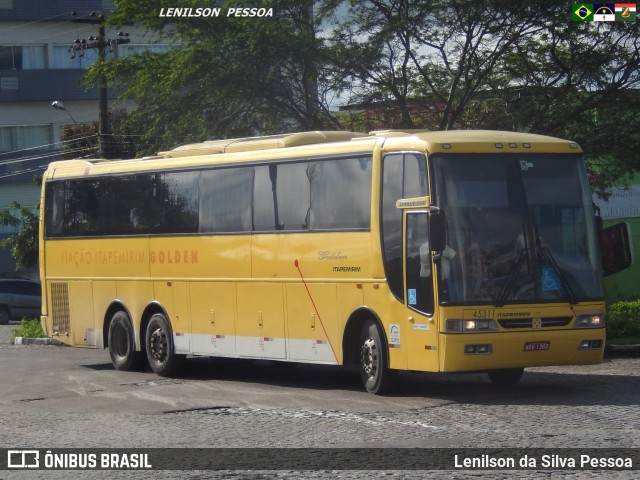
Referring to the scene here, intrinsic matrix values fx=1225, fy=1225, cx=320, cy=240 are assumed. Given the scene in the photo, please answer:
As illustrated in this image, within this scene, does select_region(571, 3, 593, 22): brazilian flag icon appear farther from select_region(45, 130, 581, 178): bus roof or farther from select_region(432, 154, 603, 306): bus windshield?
select_region(432, 154, 603, 306): bus windshield

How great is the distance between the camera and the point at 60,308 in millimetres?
22141

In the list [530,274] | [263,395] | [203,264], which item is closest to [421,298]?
[530,274]

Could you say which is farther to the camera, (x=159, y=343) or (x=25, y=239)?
(x=25, y=239)

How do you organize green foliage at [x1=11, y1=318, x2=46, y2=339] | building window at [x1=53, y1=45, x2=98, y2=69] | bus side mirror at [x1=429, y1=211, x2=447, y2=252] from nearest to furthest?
bus side mirror at [x1=429, y1=211, x2=447, y2=252], green foliage at [x1=11, y1=318, x2=46, y2=339], building window at [x1=53, y1=45, x2=98, y2=69]

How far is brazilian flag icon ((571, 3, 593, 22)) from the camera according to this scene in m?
23.0

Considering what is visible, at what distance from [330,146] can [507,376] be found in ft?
12.4

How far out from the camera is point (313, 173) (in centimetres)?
1633

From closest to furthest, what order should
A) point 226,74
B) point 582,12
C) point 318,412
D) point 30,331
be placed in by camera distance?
1. point 318,412
2. point 582,12
3. point 226,74
4. point 30,331

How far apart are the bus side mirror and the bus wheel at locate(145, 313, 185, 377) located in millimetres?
6631

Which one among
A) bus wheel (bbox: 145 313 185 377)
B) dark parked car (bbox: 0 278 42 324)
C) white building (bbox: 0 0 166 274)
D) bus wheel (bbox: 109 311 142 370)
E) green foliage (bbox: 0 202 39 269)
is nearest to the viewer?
bus wheel (bbox: 145 313 185 377)

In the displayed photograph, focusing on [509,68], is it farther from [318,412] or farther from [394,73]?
[318,412]

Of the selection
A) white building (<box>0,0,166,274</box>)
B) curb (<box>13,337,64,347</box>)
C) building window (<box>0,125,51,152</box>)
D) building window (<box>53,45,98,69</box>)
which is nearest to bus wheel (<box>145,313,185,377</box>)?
curb (<box>13,337,64,347</box>)

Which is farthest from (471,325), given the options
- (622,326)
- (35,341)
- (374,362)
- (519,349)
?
(35,341)

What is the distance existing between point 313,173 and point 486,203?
9.59ft
